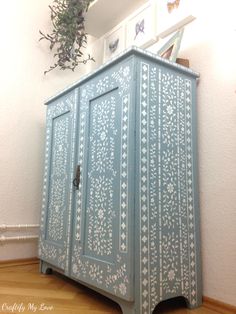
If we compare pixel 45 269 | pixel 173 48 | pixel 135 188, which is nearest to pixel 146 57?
pixel 173 48

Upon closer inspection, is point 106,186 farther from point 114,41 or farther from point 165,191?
point 114,41

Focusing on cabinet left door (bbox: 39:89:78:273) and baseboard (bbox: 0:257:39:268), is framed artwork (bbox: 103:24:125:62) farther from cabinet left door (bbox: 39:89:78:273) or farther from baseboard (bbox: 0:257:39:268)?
baseboard (bbox: 0:257:39:268)

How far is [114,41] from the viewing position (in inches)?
86.0

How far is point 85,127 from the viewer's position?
1.47 metres

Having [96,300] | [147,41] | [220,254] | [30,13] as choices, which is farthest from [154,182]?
[30,13]

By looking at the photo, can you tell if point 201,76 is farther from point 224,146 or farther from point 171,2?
point 171,2

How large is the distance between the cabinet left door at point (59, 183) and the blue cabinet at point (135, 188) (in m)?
0.02

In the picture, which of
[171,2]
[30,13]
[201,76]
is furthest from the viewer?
[30,13]

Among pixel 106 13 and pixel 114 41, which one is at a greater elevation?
pixel 106 13

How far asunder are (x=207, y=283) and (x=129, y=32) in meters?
1.70

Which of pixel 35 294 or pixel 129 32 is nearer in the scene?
pixel 35 294

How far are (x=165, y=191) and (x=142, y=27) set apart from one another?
4.05 ft

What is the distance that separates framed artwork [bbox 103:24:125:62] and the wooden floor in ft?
5.40

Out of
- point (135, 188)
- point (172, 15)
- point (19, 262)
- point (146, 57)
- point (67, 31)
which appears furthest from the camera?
point (67, 31)
